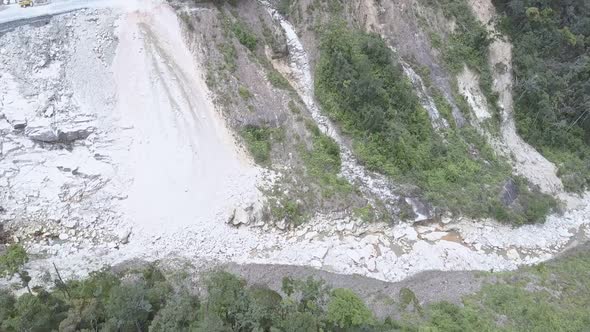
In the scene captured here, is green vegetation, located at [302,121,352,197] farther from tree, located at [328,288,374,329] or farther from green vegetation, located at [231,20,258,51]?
tree, located at [328,288,374,329]

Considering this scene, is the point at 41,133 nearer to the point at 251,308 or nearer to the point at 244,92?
the point at 244,92

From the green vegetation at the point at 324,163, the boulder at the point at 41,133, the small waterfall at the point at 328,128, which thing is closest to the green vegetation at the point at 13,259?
the boulder at the point at 41,133

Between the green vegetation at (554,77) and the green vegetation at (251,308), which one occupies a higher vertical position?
the green vegetation at (554,77)

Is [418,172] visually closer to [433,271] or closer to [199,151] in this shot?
[433,271]

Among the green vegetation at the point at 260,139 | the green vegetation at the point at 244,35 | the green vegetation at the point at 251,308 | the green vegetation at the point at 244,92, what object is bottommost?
the green vegetation at the point at 251,308

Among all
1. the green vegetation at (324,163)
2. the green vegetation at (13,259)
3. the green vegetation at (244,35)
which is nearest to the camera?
the green vegetation at (13,259)

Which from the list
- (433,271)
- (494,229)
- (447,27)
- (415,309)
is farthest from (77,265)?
(447,27)

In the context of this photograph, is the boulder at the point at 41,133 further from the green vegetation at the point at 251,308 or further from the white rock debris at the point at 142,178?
the green vegetation at the point at 251,308
